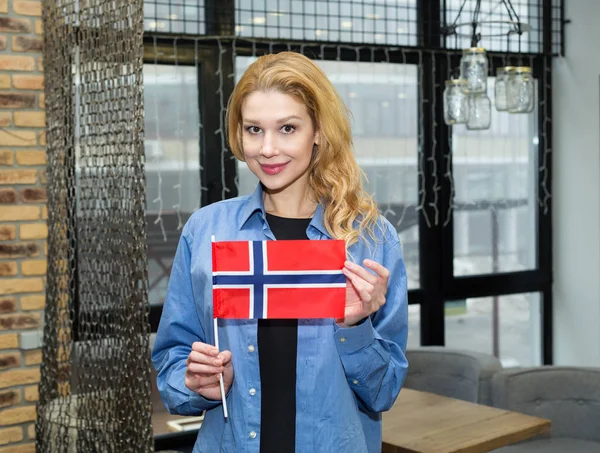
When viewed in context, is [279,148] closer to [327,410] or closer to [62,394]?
[327,410]

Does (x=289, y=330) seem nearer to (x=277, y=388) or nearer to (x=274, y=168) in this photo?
(x=277, y=388)

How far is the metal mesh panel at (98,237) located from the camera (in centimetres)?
260

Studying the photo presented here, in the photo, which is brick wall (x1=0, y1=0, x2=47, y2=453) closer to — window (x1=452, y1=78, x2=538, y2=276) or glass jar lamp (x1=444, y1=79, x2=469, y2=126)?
glass jar lamp (x1=444, y1=79, x2=469, y2=126)

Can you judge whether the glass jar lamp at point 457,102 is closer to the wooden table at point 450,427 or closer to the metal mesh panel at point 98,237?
the wooden table at point 450,427

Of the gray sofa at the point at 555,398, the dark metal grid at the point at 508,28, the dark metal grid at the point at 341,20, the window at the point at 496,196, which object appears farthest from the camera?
the window at the point at 496,196

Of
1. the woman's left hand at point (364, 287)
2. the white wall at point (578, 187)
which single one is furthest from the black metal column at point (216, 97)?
the woman's left hand at point (364, 287)

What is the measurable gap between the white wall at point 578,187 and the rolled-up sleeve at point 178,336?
4281mm

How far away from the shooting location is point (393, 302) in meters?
1.73

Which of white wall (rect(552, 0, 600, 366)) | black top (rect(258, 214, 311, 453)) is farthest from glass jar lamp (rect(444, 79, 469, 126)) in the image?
black top (rect(258, 214, 311, 453))

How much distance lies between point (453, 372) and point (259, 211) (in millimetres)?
2772

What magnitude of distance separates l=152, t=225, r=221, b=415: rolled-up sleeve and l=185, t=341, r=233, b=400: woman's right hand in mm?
54

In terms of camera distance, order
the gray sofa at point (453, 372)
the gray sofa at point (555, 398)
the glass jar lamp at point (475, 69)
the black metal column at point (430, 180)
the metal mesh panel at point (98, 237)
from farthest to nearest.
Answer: the black metal column at point (430, 180) < the gray sofa at point (453, 372) < the gray sofa at point (555, 398) < the glass jar lamp at point (475, 69) < the metal mesh panel at point (98, 237)

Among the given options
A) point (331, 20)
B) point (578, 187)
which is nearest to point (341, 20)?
point (331, 20)

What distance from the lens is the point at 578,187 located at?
18.7ft
